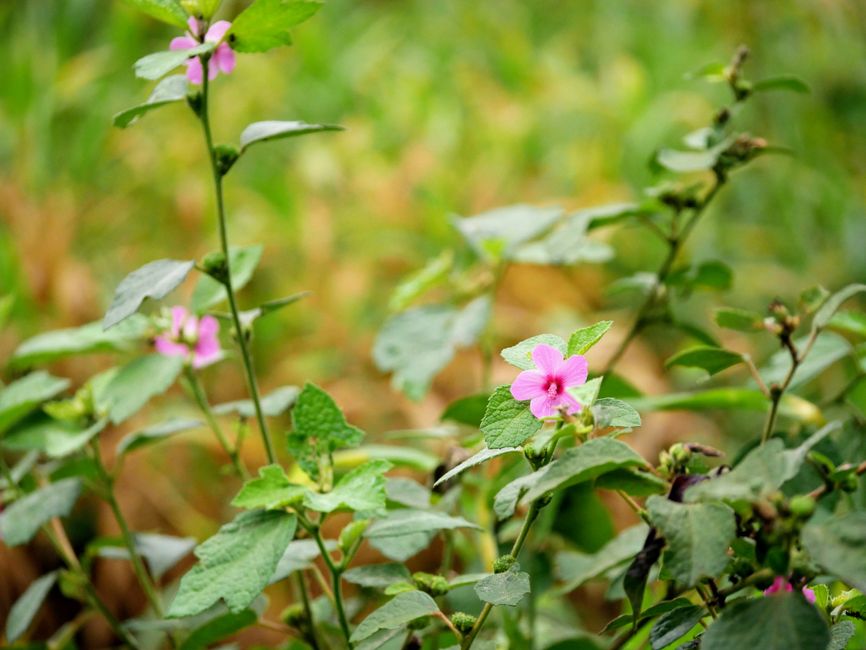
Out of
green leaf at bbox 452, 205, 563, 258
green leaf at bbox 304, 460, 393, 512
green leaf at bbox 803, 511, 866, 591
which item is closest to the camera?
green leaf at bbox 803, 511, 866, 591

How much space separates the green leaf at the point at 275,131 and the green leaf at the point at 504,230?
34 cm

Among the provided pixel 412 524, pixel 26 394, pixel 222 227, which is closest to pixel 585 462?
pixel 412 524

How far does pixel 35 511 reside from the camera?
64 cm

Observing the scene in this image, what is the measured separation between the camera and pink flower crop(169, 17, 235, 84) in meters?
0.51

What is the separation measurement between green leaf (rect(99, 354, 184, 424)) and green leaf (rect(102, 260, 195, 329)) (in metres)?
0.13

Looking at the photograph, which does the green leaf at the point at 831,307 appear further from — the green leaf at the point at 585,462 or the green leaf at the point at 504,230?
the green leaf at the point at 504,230

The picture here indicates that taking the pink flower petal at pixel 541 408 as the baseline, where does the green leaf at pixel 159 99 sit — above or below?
above

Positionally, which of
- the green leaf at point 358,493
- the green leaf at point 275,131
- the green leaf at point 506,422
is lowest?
the green leaf at point 358,493

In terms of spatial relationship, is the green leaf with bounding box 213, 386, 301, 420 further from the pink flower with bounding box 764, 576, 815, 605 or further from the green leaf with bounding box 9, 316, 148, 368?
the pink flower with bounding box 764, 576, 815, 605

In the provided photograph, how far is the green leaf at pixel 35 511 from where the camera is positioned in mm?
621

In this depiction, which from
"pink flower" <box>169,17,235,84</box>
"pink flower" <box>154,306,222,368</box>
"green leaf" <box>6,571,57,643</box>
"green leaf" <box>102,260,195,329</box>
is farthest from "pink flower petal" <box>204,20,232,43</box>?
"green leaf" <box>6,571,57,643</box>

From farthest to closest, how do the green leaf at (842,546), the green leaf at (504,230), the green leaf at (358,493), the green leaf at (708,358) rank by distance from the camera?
the green leaf at (504,230)
the green leaf at (708,358)
the green leaf at (358,493)
the green leaf at (842,546)

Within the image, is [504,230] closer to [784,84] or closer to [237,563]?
[784,84]

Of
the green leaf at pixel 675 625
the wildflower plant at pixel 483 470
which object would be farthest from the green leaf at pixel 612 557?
the green leaf at pixel 675 625
